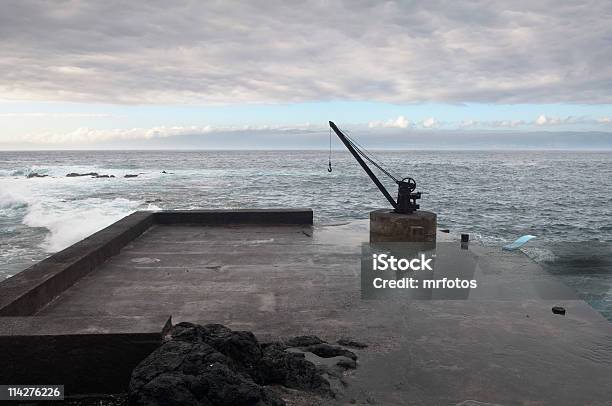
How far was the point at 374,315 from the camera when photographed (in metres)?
7.61

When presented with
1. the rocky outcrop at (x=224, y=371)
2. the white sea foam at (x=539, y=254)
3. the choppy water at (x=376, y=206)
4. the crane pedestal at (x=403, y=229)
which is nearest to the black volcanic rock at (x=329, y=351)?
the rocky outcrop at (x=224, y=371)

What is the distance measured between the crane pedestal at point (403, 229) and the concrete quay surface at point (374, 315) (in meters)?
1.40

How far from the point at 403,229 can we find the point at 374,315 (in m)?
6.68

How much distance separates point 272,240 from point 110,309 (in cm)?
602

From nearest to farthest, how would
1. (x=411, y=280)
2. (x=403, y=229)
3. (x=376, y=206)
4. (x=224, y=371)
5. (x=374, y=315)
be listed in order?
(x=224, y=371)
(x=374, y=315)
(x=411, y=280)
(x=403, y=229)
(x=376, y=206)

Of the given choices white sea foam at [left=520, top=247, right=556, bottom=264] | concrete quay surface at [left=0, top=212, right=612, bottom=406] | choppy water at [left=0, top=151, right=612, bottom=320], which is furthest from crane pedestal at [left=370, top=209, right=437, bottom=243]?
white sea foam at [left=520, top=247, right=556, bottom=264]

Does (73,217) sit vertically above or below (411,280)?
below

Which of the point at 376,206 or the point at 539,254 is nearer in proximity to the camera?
the point at 539,254

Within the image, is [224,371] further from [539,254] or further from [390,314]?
[539,254]

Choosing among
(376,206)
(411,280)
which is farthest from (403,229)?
(376,206)

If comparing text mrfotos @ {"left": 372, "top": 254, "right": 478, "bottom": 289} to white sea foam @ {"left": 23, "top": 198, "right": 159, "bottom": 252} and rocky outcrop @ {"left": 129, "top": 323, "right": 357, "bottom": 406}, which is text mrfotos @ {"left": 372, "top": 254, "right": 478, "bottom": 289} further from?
white sea foam @ {"left": 23, "top": 198, "right": 159, "bottom": 252}

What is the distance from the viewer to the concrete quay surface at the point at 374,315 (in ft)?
17.4

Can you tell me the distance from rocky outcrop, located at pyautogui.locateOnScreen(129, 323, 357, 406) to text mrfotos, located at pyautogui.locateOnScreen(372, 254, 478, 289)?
3647 millimetres

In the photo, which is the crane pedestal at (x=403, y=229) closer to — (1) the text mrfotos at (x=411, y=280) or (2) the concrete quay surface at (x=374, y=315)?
(2) the concrete quay surface at (x=374, y=315)
